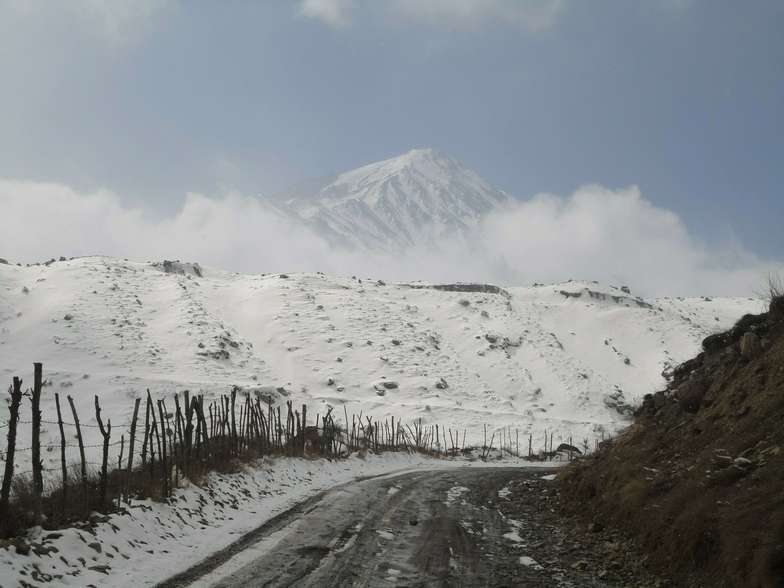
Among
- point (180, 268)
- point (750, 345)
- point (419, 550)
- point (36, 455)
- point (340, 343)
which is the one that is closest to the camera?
point (36, 455)

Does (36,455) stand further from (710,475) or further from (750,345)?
(750,345)

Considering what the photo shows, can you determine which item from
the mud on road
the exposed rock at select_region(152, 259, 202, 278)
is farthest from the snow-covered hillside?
the mud on road

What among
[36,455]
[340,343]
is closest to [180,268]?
[340,343]

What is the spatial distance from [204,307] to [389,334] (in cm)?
2417

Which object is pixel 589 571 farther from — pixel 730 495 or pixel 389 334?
pixel 389 334

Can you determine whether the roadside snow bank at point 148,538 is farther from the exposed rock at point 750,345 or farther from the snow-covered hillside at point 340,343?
the snow-covered hillside at point 340,343

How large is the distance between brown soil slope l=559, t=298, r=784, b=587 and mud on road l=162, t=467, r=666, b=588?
26.3 inches

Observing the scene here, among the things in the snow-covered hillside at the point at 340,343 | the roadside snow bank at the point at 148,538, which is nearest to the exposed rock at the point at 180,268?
the snow-covered hillside at the point at 340,343

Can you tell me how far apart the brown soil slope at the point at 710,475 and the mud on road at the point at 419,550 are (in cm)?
67

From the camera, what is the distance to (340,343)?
7006 centimetres

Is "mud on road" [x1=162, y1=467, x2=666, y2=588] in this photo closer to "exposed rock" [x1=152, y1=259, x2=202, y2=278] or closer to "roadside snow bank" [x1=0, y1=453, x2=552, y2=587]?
"roadside snow bank" [x1=0, y1=453, x2=552, y2=587]

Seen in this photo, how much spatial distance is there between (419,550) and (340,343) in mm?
61299

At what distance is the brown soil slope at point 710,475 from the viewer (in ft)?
21.3

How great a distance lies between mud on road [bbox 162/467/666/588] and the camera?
758 cm
